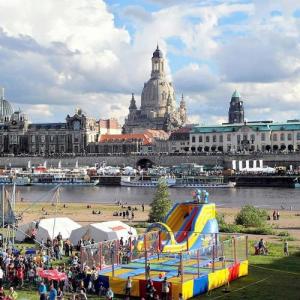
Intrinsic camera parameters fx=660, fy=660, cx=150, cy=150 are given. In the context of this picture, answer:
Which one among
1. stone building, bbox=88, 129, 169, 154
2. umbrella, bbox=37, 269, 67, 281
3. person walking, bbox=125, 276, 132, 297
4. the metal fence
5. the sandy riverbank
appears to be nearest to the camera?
person walking, bbox=125, 276, 132, 297

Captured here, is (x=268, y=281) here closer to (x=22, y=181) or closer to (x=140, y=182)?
(x=140, y=182)

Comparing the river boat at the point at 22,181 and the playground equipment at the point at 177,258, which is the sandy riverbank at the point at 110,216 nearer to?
the playground equipment at the point at 177,258

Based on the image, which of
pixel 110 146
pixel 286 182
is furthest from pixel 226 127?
pixel 286 182

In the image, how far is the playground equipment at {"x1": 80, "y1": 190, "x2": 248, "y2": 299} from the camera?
68.9 feet

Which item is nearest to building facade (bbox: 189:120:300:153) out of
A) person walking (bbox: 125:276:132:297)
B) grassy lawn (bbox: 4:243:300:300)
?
grassy lawn (bbox: 4:243:300:300)

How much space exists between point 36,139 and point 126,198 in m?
93.6

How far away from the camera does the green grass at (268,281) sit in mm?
21500

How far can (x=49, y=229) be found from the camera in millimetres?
31766

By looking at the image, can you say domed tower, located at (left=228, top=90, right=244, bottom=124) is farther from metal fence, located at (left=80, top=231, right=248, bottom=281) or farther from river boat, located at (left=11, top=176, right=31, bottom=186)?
metal fence, located at (left=80, top=231, right=248, bottom=281)

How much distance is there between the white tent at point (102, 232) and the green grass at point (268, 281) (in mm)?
5996

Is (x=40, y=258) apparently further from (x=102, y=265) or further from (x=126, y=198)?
(x=126, y=198)

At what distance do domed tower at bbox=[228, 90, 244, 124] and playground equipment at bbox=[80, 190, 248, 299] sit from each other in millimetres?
151511

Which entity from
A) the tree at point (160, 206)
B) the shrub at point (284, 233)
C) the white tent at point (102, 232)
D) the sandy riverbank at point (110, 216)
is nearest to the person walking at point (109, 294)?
the white tent at point (102, 232)

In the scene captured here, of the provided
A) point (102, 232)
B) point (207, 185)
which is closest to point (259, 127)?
point (207, 185)
